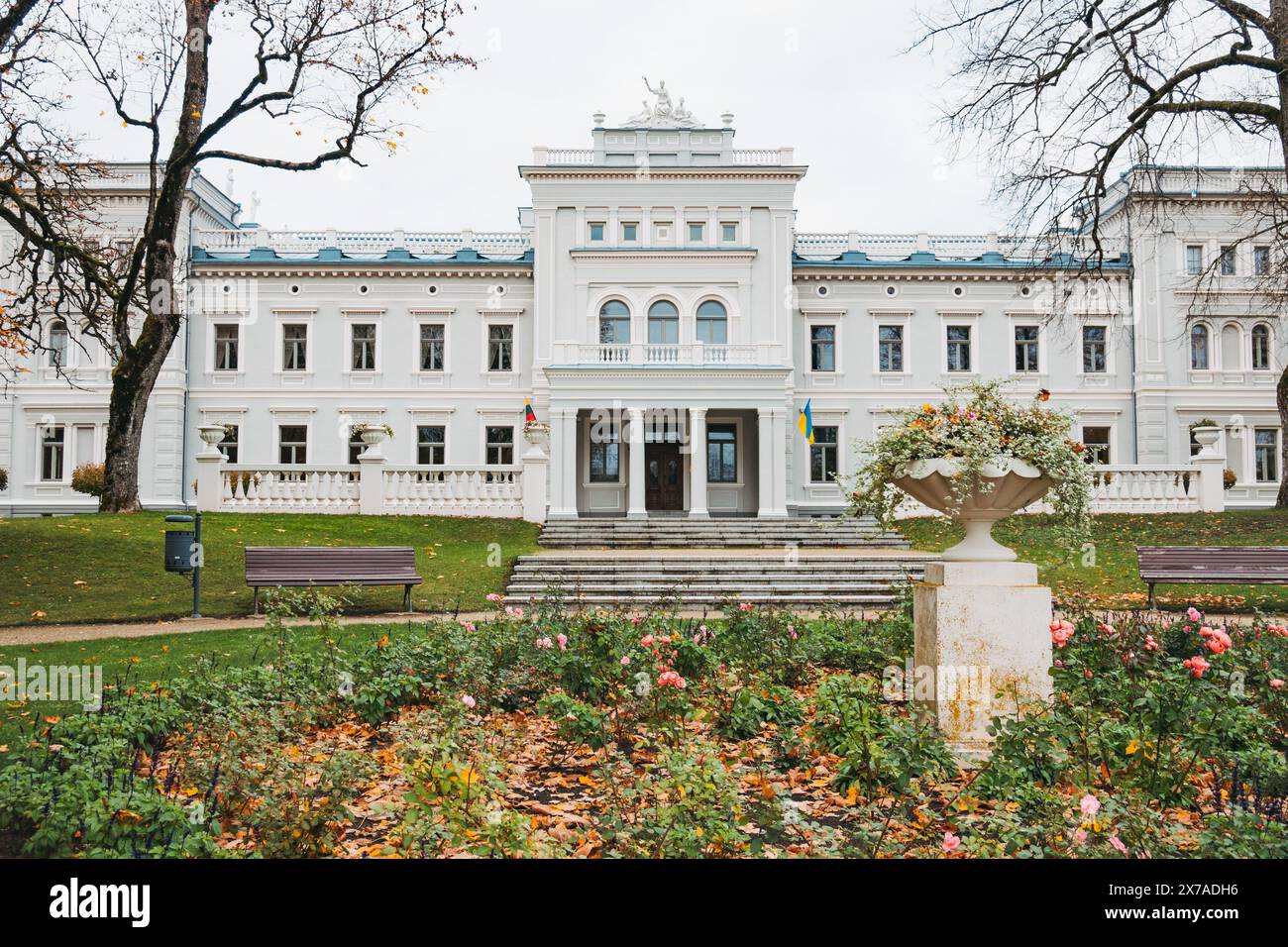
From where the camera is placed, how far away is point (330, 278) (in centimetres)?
2991

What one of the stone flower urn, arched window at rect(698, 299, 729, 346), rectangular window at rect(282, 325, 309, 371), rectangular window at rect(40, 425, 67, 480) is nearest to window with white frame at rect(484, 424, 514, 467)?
rectangular window at rect(282, 325, 309, 371)

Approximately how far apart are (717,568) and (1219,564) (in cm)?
765

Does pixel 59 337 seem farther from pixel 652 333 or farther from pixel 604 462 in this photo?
pixel 652 333

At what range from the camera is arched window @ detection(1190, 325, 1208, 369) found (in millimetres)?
29922

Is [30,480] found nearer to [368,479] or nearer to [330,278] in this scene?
[330,278]

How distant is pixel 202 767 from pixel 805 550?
14.8 meters

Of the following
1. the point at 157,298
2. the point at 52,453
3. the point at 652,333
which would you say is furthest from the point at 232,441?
the point at 652,333

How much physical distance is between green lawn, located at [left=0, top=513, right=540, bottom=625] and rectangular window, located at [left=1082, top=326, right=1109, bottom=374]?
22325 mm

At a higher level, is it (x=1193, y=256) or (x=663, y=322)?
(x=1193, y=256)

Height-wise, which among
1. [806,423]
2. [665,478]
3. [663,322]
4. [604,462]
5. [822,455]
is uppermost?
[663,322]

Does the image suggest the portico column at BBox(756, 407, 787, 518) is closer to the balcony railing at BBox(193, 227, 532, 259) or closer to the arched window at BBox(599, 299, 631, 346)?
the arched window at BBox(599, 299, 631, 346)

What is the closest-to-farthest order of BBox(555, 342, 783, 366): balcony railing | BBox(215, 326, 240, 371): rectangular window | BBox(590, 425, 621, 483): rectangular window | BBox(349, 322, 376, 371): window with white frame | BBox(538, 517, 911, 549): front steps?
BBox(538, 517, 911, 549): front steps, BBox(555, 342, 783, 366): balcony railing, BBox(590, 425, 621, 483): rectangular window, BBox(215, 326, 240, 371): rectangular window, BBox(349, 322, 376, 371): window with white frame

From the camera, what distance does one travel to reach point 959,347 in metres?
30.5
